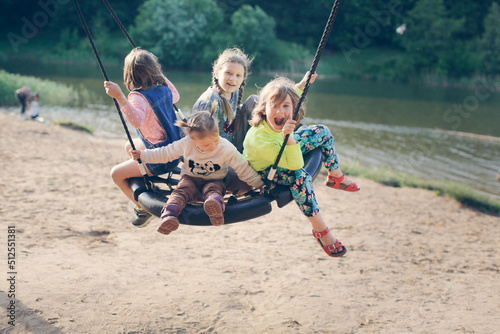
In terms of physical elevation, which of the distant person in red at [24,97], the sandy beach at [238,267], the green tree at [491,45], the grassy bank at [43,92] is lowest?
the grassy bank at [43,92]

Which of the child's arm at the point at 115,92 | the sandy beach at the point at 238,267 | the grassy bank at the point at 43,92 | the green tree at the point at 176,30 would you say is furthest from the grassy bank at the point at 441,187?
the green tree at the point at 176,30

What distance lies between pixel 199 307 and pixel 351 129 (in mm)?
12736

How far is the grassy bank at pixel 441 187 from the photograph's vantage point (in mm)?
8602

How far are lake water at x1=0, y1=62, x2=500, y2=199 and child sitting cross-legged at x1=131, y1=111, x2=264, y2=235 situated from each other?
5.52 m

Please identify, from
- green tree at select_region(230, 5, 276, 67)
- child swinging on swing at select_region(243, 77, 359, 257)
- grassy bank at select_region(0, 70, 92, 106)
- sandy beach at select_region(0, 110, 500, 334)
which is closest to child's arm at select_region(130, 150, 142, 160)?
child swinging on swing at select_region(243, 77, 359, 257)

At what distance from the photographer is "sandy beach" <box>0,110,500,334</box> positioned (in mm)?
4160

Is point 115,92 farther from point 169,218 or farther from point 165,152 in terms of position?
point 169,218

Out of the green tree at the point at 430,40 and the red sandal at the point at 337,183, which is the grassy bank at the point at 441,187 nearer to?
the red sandal at the point at 337,183

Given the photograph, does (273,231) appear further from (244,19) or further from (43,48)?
(43,48)

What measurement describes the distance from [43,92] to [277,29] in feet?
77.0

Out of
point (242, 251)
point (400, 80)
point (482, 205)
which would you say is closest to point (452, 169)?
point (482, 205)

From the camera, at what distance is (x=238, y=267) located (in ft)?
17.9

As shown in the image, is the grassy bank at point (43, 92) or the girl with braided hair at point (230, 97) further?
the grassy bank at point (43, 92)

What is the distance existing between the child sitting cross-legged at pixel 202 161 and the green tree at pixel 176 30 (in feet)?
81.9
